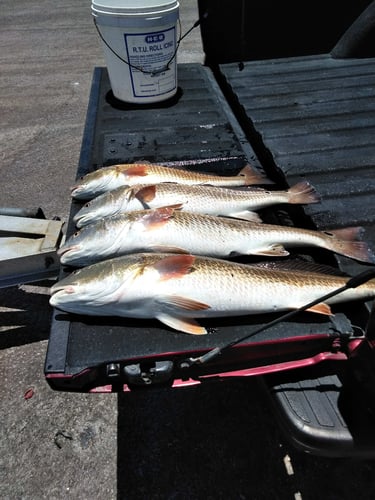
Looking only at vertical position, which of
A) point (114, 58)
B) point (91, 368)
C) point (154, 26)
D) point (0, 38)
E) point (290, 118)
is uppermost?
point (154, 26)

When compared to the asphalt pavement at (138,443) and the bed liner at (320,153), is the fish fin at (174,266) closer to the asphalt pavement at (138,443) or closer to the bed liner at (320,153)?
the bed liner at (320,153)

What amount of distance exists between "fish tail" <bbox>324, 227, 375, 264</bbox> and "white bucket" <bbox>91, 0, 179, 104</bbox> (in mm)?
2850

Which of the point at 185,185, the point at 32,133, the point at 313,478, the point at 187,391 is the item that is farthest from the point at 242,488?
the point at 32,133

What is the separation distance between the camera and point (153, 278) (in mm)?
2311

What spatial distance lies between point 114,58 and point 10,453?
3.87 metres

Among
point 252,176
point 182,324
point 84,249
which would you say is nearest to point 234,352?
point 182,324

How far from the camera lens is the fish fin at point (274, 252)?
2.71 metres

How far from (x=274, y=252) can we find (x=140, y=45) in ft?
9.31

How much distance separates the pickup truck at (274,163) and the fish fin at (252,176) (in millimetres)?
151

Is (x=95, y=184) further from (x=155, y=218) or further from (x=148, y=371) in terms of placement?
(x=148, y=371)

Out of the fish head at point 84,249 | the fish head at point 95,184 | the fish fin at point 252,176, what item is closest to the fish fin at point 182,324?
the fish head at point 84,249

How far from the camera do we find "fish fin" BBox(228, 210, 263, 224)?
3.17 m

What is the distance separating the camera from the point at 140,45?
4.28m

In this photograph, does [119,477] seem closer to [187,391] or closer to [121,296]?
[187,391]
